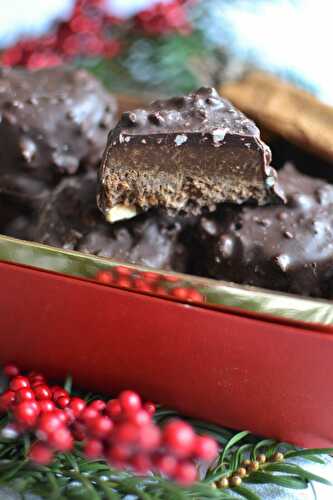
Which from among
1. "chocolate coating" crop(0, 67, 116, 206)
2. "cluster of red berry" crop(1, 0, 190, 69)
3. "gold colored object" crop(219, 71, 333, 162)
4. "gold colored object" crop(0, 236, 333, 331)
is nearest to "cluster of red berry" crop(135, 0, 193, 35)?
"cluster of red berry" crop(1, 0, 190, 69)

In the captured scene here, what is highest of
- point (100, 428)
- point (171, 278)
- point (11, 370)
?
point (171, 278)

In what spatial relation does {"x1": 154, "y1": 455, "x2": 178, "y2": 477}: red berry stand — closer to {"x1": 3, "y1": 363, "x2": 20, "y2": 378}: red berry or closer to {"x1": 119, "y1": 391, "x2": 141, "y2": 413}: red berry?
{"x1": 119, "y1": 391, "x2": 141, "y2": 413}: red berry

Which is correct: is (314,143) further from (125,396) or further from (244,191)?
(125,396)

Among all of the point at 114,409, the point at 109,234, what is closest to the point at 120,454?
the point at 114,409

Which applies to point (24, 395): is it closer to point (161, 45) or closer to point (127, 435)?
point (127, 435)

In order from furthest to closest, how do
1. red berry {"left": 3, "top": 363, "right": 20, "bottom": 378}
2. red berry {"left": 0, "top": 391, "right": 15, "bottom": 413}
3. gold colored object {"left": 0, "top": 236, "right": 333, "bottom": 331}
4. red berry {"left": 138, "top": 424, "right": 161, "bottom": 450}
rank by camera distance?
red berry {"left": 3, "top": 363, "right": 20, "bottom": 378}, red berry {"left": 0, "top": 391, "right": 15, "bottom": 413}, gold colored object {"left": 0, "top": 236, "right": 333, "bottom": 331}, red berry {"left": 138, "top": 424, "right": 161, "bottom": 450}

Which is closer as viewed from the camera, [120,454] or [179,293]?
[120,454]
